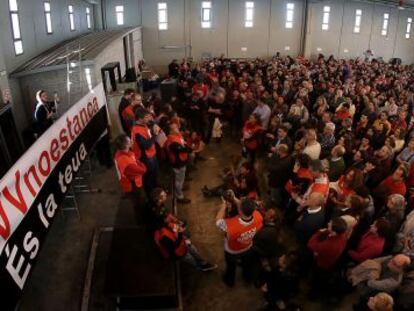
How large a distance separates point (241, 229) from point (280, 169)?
201 centimetres

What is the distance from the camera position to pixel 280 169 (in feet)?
19.2

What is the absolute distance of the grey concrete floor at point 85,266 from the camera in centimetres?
454

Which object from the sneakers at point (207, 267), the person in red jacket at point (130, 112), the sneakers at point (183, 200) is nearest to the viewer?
the sneakers at point (207, 267)

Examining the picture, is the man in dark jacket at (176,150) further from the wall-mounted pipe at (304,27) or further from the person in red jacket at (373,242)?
the wall-mounted pipe at (304,27)

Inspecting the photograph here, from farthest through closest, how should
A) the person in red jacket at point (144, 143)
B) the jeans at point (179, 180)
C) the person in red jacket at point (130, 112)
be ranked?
the person in red jacket at point (130, 112), the jeans at point (179, 180), the person in red jacket at point (144, 143)

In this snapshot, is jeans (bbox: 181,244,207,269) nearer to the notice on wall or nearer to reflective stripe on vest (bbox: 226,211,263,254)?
reflective stripe on vest (bbox: 226,211,263,254)

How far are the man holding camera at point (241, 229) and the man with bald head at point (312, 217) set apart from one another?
0.65 meters

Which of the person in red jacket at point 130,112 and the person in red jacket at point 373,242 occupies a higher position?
the person in red jacket at point 130,112

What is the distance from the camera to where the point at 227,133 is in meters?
11.0

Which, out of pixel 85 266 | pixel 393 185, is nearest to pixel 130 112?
pixel 85 266

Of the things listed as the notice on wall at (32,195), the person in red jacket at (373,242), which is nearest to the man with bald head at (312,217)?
the person in red jacket at (373,242)

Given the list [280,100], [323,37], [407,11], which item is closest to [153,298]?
[280,100]

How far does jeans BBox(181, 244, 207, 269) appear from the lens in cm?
491

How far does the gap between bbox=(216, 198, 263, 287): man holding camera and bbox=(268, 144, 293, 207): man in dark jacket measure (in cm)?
159
